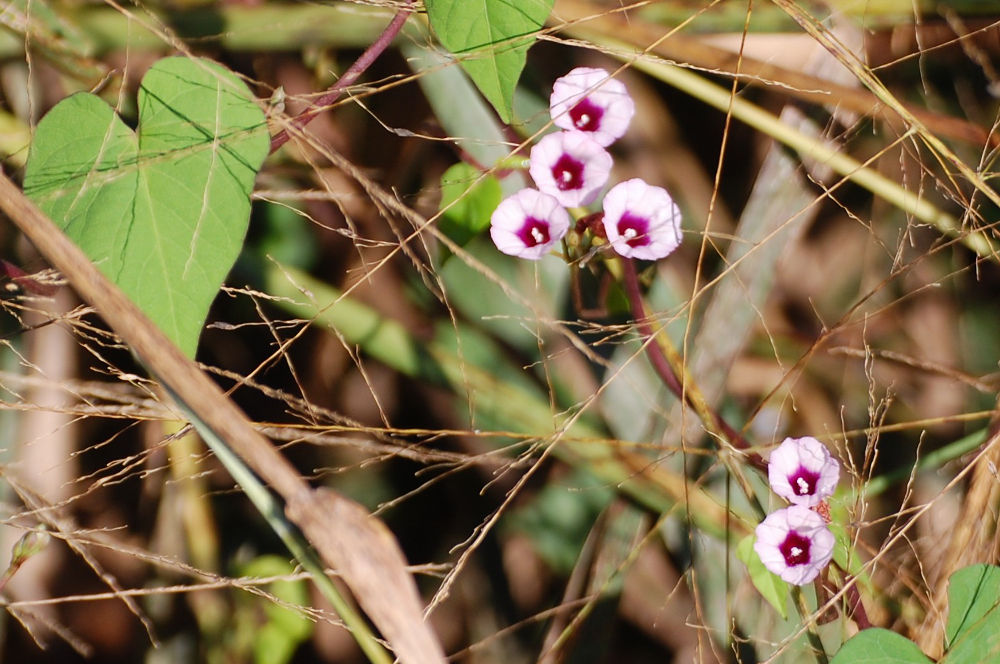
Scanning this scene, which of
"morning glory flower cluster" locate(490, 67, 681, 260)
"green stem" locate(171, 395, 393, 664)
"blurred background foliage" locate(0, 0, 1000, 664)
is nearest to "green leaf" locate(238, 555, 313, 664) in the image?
"blurred background foliage" locate(0, 0, 1000, 664)

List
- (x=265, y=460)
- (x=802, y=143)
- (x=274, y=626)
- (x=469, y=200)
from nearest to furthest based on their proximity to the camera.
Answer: (x=265, y=460), (x=469, y=200), (x=802, y=143), (x=274, y=626)

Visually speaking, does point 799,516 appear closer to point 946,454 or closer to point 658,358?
point 658,358

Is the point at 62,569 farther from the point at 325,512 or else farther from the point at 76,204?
the point at 325,512

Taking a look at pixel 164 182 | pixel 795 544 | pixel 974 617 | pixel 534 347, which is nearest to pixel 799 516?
pixel 795 544

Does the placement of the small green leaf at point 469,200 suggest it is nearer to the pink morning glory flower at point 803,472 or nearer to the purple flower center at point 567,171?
the purple flower center at point 567,171

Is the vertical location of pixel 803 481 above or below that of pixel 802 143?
below

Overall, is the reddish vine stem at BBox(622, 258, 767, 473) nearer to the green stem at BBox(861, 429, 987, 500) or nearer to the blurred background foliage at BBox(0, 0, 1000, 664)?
the blurred background foliage at BBox(0, 0, 1000, 664)
